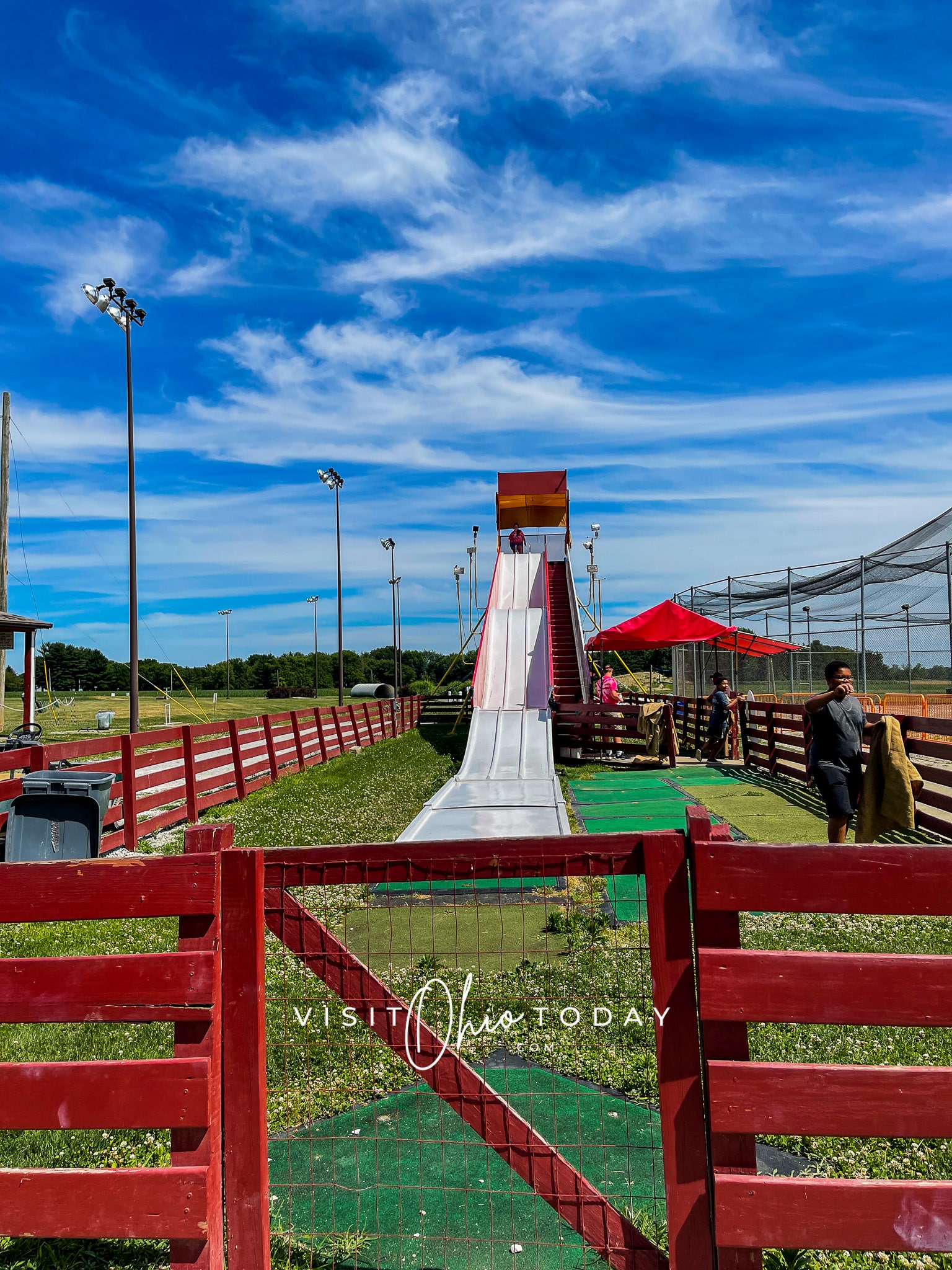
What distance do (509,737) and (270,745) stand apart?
4986 mm

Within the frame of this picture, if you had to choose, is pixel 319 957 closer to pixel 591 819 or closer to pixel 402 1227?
pixel 402 1227

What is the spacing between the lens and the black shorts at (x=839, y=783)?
850cm

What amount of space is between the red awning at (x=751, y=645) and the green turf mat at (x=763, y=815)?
883 cm

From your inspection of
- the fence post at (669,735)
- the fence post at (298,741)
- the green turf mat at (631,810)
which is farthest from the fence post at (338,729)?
the green turf mat at (631,810)

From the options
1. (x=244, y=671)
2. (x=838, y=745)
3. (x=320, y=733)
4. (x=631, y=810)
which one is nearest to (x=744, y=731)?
(x=631, y=810)

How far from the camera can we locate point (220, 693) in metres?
89.1

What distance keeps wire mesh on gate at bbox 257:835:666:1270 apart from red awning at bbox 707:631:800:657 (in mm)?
17712

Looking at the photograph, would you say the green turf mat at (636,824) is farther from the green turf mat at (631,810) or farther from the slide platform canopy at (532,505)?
the slide platform canopy at (532,505)

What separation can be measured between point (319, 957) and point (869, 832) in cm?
665

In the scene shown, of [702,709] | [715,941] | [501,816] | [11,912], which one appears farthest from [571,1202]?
[702,709]

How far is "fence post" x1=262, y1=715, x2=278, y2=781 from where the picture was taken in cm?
1555

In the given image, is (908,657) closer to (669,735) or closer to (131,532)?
(669,735)

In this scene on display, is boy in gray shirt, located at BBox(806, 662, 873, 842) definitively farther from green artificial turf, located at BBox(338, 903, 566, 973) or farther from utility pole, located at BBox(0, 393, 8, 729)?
utility pole, located at BBox(0, 393, 8, 729)

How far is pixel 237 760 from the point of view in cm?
1380
